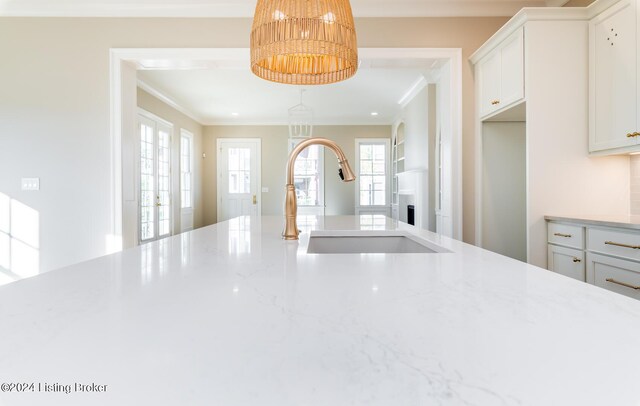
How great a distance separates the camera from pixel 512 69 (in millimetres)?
2791

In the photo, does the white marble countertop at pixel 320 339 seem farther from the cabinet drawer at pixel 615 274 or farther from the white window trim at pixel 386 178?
the white window trim at pixel 386 178

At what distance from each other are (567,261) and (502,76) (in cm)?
142

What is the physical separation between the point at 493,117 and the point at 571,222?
44.1 inches

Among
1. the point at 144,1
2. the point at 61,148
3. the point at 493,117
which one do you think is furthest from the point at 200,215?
the point at 493,117

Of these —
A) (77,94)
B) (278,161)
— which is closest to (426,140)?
(278,161)

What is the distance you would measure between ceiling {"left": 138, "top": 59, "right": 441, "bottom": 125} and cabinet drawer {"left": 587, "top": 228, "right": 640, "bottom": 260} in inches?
79.3

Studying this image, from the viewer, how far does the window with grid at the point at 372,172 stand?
314 inches

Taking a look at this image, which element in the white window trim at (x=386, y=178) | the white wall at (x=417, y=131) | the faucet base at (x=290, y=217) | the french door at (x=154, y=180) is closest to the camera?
the faucet base at (x=290, y=217)

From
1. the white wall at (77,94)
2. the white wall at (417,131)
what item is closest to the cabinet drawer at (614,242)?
the white wall at (77,94)

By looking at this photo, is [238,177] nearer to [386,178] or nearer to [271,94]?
[271,94]

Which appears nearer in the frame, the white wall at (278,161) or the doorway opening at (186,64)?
the doorway opening at (186,64)

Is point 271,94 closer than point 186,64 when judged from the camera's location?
No

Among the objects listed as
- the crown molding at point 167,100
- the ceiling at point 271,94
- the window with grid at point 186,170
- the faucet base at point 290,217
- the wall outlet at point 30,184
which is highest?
the ceiling at point 271,94

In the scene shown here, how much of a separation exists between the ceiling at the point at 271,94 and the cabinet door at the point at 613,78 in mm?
1308
